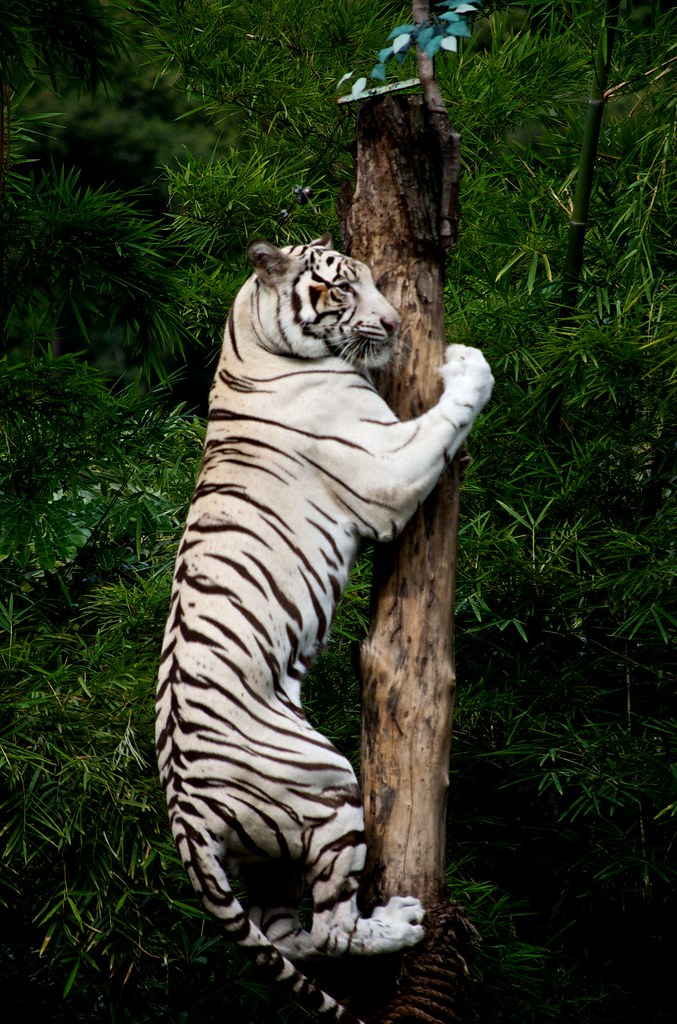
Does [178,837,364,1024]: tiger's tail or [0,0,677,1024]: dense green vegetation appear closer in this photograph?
[178,837,364,1024]: tiger's tail

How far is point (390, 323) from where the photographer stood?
2.30 metres

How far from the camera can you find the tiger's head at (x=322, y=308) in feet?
7.54

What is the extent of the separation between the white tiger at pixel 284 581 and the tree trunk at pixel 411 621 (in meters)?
0.07

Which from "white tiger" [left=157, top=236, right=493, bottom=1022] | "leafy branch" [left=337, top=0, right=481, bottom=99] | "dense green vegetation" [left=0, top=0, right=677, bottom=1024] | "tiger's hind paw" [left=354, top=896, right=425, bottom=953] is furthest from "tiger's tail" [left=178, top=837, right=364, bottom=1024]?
"leafy branch" [left=337, top=0, right=481, bottom=99]

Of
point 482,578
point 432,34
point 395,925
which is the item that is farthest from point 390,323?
point 395,925

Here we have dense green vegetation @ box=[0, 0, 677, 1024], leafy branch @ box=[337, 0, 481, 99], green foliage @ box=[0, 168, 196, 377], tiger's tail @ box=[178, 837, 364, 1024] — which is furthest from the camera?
green foliage @ box=[0, 168, 196, 377]

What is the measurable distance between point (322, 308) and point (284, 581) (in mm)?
583

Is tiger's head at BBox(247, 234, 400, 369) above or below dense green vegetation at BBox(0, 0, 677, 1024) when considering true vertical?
above

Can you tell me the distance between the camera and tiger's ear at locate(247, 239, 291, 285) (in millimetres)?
2344

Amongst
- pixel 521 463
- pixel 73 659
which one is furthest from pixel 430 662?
pixel 73 659

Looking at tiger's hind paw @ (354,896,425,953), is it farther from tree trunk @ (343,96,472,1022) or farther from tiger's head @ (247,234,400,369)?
tiger's head @ (247,234,400,369)

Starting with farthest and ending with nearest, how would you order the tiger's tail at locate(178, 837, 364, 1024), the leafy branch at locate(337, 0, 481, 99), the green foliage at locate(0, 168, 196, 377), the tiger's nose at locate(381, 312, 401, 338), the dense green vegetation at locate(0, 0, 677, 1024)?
the green foliage at locate(0, 168, 196, 377) < the dense green vegetation at locate(0, 0, 677, 1024) < the tiger's nose at locate(381, 312, 401, 338) < the leafy branch at locate(337, 0, 481, 99) < the tiger's tail at locate(178, 837, 364, 1024)

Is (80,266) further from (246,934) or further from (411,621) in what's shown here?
(246,934)

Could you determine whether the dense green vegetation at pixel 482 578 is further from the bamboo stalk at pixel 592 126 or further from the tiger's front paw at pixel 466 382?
the tiger's front paw at pixel 466 382
